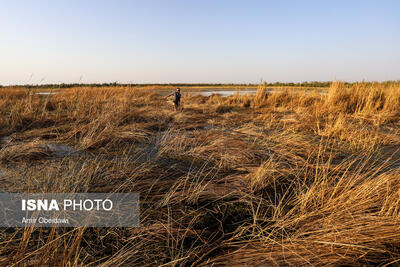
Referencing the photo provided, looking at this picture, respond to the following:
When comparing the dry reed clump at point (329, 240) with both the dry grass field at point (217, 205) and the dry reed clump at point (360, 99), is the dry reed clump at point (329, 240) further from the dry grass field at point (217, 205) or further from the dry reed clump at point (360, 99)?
the dry reed clump at point (360, 99)

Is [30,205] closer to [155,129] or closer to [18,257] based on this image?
[18,257]

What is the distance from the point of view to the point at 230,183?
215 cm

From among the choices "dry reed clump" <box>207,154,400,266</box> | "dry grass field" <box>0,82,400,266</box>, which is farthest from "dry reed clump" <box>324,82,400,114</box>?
"dry reed clump" <box>207,154,400,266</box>

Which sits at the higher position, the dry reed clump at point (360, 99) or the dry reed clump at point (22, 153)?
the dry reed clump at point (360, 99)

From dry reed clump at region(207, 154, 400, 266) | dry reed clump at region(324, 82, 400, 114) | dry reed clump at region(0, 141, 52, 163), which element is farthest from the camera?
dry reed clump at region(324, 82, 400, 114)

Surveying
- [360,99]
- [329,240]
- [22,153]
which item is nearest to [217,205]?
[329,240]

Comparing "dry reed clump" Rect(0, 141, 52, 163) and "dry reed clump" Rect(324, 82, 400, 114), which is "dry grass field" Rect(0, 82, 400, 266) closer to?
"dry reed clump" Rect(0, 141, 52, 163)

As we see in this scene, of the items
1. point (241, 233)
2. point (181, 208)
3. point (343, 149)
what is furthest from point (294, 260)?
point (343, 149)

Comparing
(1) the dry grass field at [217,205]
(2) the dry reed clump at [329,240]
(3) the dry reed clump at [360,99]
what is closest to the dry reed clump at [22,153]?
(1) the dry grass field at [217,205]

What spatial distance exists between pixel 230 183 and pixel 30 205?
1796 mm

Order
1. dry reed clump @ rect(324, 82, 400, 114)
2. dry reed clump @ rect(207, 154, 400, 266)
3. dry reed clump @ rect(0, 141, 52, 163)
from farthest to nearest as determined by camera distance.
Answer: dry reed clump @ rect(324, 82, 400, 114) → dry reed clump @ rect(0, 141, 52, 163) → dry reed clump @ rect(207, 154, 400, 266)

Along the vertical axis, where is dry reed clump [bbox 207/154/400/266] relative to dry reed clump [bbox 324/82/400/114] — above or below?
below

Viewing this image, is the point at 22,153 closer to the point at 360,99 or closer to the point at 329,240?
the point at 329,240

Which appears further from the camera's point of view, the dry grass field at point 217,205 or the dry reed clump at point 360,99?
the dry reed clump at point 360,99
